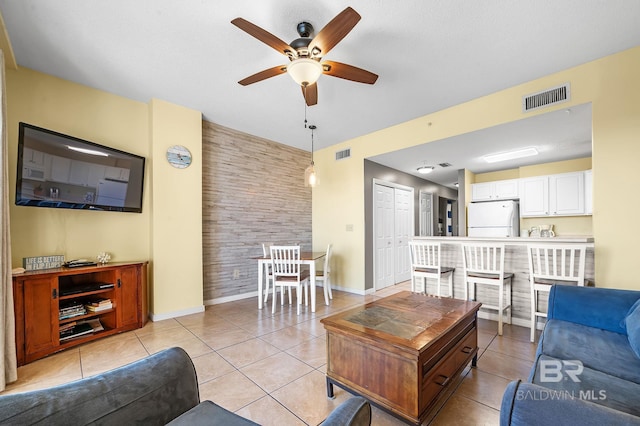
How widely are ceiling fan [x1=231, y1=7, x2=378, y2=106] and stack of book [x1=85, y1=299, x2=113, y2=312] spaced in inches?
109

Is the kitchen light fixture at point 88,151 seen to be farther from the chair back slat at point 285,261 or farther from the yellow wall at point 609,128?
the yellow wall at point 609,128

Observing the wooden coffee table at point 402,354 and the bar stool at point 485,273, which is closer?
the wooden coffee table at point 402,354

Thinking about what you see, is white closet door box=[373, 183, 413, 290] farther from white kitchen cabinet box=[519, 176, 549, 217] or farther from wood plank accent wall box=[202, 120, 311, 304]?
white kitchen cabinet box=[519, 176, 549, 217]

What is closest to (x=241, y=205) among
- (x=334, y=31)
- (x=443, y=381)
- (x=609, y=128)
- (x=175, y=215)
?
(x=175, y=215)

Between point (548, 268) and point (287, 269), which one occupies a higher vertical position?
point (548, 268)

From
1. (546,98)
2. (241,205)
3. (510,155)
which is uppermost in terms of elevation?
(546,98)

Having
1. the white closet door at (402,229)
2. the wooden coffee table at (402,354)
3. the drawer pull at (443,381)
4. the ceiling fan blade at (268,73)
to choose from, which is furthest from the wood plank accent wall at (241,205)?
the drawer pull at (443,381)

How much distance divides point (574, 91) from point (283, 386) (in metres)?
3.97

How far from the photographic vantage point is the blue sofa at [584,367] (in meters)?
0.77

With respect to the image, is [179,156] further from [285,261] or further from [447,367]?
[447,367]

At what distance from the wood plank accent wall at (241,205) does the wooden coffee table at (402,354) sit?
2822mm

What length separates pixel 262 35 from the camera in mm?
1845

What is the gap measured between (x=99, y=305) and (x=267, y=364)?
6.53ft

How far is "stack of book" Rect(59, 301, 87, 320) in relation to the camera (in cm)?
251
